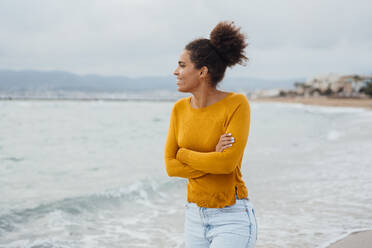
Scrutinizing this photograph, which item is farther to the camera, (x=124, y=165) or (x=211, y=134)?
(x=124, y=165)

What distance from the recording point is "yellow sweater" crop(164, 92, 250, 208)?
1887mm

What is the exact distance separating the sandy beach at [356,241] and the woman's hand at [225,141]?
93.8 inches

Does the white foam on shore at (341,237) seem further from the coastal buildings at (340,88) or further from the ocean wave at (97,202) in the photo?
the coastal buildings at (340,88)

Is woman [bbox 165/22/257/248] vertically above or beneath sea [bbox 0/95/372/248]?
above

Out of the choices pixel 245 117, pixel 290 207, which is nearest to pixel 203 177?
pixel 245 117

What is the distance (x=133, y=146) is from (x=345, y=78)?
379 ft

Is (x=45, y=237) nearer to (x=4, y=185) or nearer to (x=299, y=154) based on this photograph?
(x=4, y=185)

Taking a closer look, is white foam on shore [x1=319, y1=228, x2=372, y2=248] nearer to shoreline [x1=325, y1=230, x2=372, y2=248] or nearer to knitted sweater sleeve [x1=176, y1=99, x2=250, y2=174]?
shoreline [x1=325, y1=230, x2=372, y2=248]

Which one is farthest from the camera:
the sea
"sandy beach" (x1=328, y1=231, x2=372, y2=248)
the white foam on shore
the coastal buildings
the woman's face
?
the coastal buildings

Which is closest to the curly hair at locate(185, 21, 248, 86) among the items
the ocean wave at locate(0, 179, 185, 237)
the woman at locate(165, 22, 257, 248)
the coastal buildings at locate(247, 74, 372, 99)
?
the woman at locate(165, 22, 257, 248)

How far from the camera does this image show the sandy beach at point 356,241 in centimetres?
346

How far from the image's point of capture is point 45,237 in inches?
173

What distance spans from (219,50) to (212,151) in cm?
56

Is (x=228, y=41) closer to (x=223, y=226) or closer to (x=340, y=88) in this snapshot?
(x=223, y=226)
